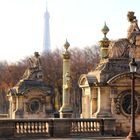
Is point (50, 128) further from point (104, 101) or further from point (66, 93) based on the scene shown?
point (66, 93)

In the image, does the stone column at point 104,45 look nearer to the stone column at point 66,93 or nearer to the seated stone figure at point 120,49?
the seated stone figure at point 120,49

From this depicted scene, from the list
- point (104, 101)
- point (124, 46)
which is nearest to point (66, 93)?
point (124, 46)

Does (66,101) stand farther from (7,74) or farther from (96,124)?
(7,74)

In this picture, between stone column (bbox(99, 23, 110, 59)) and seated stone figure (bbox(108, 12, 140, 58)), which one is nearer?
seated stone figure (bbox(108, 12, 140, 58))

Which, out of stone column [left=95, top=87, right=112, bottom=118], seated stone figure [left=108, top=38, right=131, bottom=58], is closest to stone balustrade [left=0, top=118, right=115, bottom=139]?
stone column [left=95, top=87, right=112, bottom=118]

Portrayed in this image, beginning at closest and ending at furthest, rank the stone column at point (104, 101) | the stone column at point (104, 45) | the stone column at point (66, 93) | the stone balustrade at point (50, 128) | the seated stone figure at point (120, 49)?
the stone balustrade at point (50, 128), the stone column at point (104, 101), the seated stone figure at point (120, 49), the stone column at point (104, 45), the stone column at point (66, 93)

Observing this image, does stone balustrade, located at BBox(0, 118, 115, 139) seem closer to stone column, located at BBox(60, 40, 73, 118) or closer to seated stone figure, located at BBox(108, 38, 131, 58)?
seated stone figure, located at BBox(108, 38, 131, 58)

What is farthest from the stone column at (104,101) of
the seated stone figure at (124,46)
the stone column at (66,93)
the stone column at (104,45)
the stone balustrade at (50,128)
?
the stone column at (66,93)

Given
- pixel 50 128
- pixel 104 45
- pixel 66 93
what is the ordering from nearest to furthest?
pixel 50 128 → pixel 104 45 → pixel 66 93

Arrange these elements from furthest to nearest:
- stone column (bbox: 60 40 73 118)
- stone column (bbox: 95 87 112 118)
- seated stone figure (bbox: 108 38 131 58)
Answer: stone column (bbox: 60 40 73 118) < seated stone figure (bbox: 108 38 131 58) < stone column (bbox: 95 87 112 118)

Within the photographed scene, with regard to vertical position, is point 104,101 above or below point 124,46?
below

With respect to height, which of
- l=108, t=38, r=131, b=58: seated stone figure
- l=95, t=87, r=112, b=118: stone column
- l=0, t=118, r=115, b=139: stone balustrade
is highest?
l=108, t=38, r=131, b=58: seated stone figure

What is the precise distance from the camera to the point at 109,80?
92.4 ft

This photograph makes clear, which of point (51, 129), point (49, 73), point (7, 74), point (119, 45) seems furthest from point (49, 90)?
point (7, 74)
